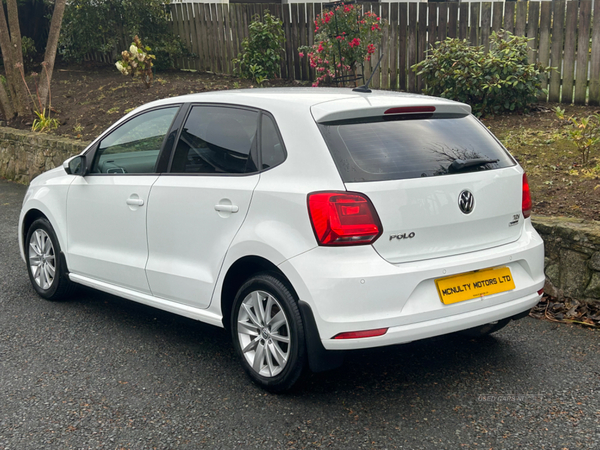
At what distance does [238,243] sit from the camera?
3691mm

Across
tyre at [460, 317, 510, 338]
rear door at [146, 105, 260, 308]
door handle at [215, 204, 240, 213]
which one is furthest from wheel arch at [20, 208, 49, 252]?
tyre at [460, 317, 510, 338]

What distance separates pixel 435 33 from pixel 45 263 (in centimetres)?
754

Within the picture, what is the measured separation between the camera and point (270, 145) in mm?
3729

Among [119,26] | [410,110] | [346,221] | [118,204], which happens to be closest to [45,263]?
[118,204]

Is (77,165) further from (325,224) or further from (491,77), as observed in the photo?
(491,77)

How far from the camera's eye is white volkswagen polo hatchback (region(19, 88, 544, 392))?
10.8ft

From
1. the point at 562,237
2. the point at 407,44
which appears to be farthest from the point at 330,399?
the point at 407,44

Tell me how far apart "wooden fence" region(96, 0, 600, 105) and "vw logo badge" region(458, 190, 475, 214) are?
6.63 m

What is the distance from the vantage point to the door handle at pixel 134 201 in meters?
4.41

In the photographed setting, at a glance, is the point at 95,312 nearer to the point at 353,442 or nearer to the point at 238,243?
the point at 238,243

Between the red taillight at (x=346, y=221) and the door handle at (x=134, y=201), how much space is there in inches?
62.7

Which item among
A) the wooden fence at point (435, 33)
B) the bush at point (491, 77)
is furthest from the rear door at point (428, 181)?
the wooden fence at point (435, 33)

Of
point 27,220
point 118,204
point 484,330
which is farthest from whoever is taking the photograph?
point 27,220

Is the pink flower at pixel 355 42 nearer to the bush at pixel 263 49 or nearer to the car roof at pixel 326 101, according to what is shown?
the bush at pixel 263 49
